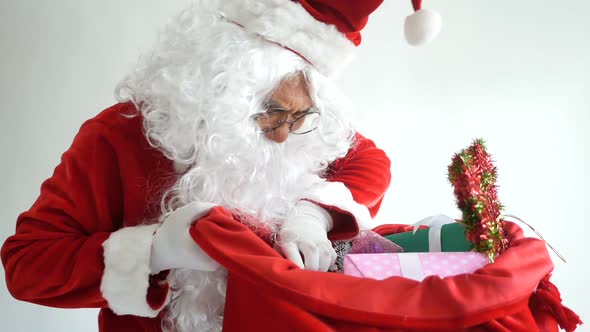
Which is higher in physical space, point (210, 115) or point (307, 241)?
point (210, 115)

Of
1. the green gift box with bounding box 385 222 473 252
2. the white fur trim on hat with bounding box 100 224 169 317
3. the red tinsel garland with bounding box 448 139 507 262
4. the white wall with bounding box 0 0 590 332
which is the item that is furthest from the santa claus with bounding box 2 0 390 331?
the white wall with bounding box 0 0 590 332

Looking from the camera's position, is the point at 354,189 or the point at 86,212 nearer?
the point at 86,212

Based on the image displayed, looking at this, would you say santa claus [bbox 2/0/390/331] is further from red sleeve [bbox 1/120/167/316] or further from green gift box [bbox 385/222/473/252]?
green gift box [bbox 385/222/473/252]

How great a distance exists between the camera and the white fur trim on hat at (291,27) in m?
0.90

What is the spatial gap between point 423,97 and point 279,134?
0.98 m

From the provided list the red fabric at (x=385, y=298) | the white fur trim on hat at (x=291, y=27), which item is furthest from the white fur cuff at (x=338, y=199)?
the red fabric at (x=385, y=298)

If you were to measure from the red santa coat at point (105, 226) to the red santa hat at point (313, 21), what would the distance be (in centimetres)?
28

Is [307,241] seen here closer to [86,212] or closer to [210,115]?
[210,115]

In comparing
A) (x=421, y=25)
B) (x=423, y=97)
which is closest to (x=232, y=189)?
(x=421, y=25)

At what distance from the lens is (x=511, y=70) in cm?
172

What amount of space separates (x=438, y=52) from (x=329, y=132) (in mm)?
882

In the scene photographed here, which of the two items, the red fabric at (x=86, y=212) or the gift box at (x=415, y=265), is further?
the red fabric at (x=86, y=212)

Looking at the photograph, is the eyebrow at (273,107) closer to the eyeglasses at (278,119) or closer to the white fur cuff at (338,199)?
the eyeglasses at (278,119)

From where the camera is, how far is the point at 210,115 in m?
0.90
